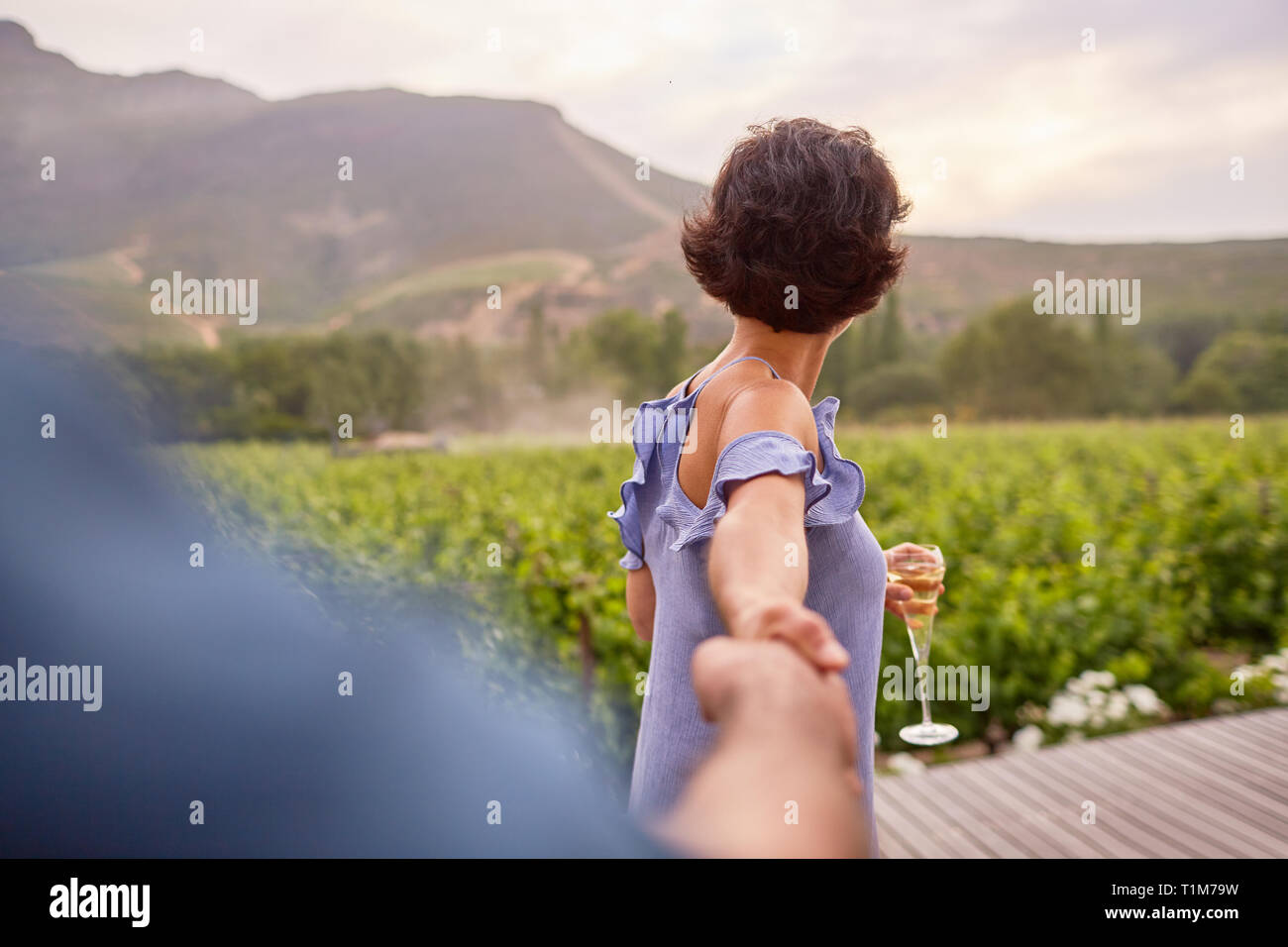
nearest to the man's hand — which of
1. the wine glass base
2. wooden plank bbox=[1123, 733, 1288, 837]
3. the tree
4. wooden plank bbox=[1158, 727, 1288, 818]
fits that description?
the wine glass base

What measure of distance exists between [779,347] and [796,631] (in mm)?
678

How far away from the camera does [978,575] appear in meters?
4.91

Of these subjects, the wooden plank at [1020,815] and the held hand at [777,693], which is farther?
the wooden plank at [1020,815]

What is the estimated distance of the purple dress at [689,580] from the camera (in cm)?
117

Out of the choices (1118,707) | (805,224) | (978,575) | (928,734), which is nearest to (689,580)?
(805,224)

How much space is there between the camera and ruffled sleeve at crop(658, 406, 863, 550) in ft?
3.00

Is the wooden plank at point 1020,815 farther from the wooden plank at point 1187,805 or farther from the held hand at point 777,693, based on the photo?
the held hand at point 777,693

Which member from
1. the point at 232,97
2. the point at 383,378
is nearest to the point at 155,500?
the point at 383,378

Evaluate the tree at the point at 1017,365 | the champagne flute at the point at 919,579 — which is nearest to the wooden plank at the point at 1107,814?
the champagne flute at the point at 919,579

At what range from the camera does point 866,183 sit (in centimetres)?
112

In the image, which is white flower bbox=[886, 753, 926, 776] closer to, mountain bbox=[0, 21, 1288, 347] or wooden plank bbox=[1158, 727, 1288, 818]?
wooden plank bbox=[1158, 727, 1288, 818]

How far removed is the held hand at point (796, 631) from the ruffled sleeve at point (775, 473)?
0.27m

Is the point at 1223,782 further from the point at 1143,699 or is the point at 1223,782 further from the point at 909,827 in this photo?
the point at 909,827
